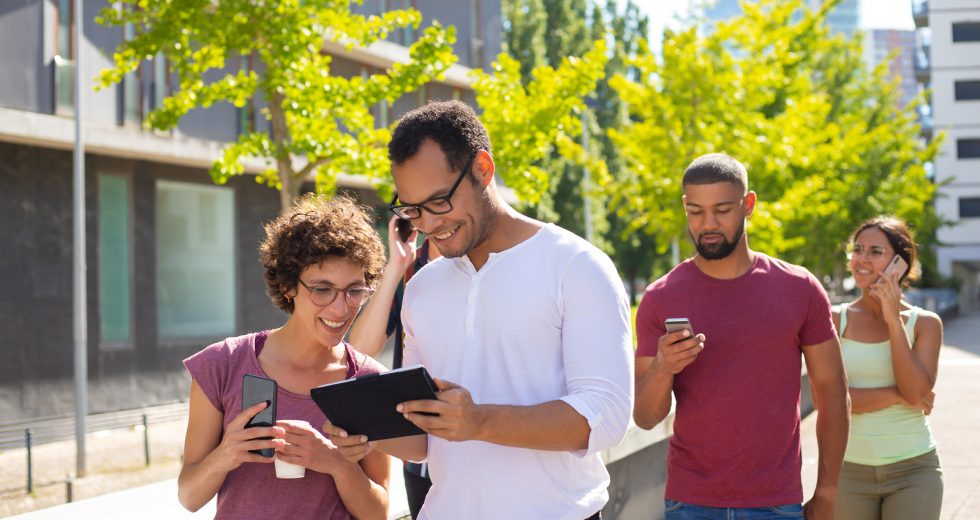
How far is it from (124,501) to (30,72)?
1385 cm

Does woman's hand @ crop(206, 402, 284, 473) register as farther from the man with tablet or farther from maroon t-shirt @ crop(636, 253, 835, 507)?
maroon t-shirt @ crop(636, 253, 835, 507)

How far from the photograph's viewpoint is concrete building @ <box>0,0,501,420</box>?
55.0 ft

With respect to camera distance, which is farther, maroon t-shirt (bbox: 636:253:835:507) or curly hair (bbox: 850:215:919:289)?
curly hair (bbox: 850:215:919:289)

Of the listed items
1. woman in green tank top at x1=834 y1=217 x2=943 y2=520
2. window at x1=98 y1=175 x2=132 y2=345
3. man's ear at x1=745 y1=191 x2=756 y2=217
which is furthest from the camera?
window at x1=98 y1=175 x2=132 y2=345

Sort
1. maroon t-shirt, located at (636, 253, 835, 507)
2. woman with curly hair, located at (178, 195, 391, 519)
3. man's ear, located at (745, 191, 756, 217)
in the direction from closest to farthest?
woman with curly hair, located at (178, 195, 391, 519) < maroon t-shirt, located at (636, 253, 835, 507) < man's ear, located at (745, 191, 756, 217)


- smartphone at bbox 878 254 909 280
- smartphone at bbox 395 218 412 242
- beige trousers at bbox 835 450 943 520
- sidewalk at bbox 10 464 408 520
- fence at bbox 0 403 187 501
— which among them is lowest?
fence at bbox 0 403 187 501

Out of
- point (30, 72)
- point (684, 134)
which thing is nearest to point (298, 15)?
point (30, 72)

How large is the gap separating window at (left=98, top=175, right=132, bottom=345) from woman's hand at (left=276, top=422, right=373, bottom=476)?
16579 millimetres

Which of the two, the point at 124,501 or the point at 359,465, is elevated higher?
the point at 359,465

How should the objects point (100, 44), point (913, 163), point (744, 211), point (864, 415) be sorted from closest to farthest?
point (744, 211), point (864, 415), point (100, 44), point (913, 163)

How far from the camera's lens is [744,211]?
4.03m

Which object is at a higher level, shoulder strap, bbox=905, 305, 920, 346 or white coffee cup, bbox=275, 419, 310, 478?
shoulder strap, bbox=905, 305, 920, 346

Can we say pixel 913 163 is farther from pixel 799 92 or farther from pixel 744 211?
pixel 744 211

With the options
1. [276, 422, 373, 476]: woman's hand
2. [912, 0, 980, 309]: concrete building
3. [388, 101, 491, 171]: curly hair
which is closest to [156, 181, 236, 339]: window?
[276, 422, 373, 476]: woman's hand
